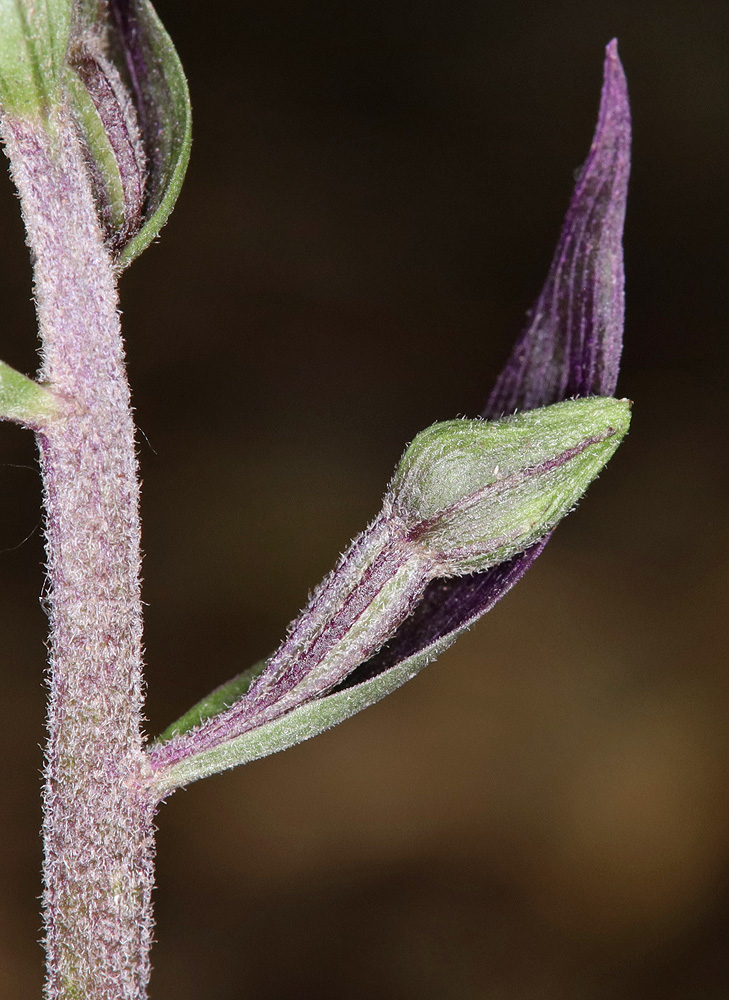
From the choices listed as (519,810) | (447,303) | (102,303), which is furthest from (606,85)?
(447,303)

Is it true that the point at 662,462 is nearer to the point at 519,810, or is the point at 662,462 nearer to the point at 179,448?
the point at 519,810

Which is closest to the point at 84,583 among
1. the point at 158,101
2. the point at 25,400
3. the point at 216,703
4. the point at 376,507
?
the point at 25,400

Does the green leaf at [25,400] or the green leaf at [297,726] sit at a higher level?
the green leaf at [25,400]

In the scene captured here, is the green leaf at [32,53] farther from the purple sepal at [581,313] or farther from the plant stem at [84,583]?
the purple sepal at [581,313]

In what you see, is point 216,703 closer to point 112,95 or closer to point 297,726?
point 297,726

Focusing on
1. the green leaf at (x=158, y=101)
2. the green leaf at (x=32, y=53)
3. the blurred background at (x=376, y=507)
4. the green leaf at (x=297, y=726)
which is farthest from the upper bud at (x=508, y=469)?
the blurred background at (x=376, y=507)

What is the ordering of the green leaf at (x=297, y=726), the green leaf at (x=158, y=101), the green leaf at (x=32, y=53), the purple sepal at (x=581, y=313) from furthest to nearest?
1. the purple sepal at (x=581, y=313)
2. the green leaf at (x=158, y=101)
3. the green leaf at (x=297, y=726)
4. the green leaf at (x=32, y=53)
